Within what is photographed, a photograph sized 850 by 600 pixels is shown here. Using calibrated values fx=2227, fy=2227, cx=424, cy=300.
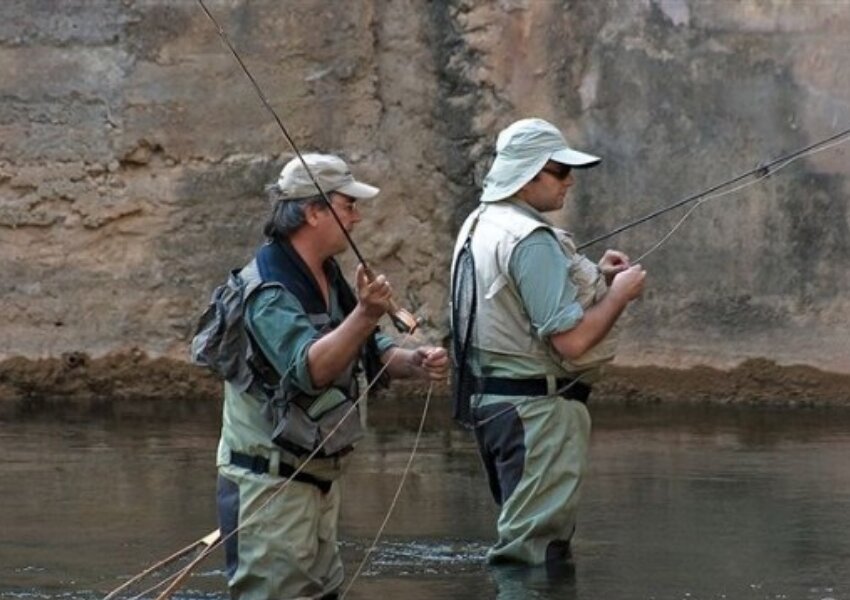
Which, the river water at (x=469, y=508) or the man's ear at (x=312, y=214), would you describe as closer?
the man's ear at (x=312, y=214)

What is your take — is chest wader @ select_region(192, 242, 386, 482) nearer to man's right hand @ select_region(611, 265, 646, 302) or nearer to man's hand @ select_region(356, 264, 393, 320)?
man's hand @ select_region(356, 264, 393, 320)

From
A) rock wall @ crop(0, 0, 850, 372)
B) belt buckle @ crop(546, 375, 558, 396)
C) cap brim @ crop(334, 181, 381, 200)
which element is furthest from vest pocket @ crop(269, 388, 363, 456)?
rock wall @ crop(0, 0, 850, 372)

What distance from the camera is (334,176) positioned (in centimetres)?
612

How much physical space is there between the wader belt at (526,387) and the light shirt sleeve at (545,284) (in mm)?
183

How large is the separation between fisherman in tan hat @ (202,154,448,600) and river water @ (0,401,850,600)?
45.7 inches

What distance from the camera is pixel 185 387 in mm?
12125

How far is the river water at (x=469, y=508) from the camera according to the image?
24.0ft

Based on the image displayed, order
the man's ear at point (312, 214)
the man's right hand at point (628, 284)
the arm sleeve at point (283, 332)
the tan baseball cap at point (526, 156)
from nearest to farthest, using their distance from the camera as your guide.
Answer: the arm sleeve at point (283, 332) → the man's ear at point (312, 214) → the man's right hand at point (628, 284) → the tan baseball cap at point (526, 156)

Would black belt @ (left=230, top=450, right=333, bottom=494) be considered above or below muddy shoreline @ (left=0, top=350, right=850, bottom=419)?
above

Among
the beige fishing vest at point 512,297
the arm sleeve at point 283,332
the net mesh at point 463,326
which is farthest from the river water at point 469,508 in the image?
the arm sleeve at point 283,332

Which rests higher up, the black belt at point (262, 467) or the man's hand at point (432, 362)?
the man's hand at point (432, 362)

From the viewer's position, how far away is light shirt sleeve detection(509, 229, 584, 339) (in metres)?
6.90

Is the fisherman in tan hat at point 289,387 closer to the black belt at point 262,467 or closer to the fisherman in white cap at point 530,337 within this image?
the black belt at point 262,467

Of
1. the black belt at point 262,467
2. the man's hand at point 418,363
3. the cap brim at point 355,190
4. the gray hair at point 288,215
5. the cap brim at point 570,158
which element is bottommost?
the black belt at point 262,467
